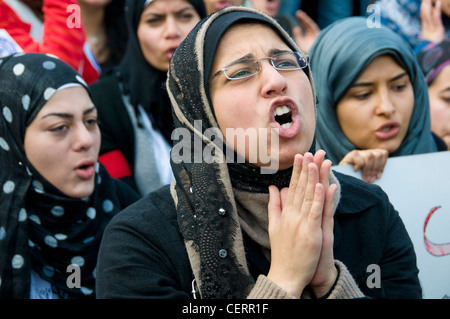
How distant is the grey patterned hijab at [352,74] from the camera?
9.48ft

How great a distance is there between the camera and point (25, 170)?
263 centimetres

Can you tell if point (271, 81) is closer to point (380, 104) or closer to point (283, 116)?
point (283, 116)

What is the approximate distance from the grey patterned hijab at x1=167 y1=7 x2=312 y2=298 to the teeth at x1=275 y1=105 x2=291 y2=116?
0.20 m

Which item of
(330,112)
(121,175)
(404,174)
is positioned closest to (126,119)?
(121,175)

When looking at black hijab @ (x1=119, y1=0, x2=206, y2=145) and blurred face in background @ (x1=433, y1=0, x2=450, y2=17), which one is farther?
blurred face in background @ (x1=433, y1=0, x2=450, y2=17)

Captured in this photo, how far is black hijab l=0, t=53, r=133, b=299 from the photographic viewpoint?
8.36 feet

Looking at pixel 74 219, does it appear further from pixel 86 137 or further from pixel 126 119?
pixel 126 119


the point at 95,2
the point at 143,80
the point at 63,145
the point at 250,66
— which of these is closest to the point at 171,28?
the point at 143,80

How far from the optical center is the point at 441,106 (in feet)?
11.8

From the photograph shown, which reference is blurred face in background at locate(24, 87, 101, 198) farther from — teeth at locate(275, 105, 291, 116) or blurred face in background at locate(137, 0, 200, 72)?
teeth at locate(275, 105, 291, 116)

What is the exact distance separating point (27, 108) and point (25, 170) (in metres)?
0.29

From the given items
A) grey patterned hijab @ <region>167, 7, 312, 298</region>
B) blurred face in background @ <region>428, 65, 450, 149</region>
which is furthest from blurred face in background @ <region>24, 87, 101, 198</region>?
blurred face in background @ <region>428, 65, 450, 149</region>

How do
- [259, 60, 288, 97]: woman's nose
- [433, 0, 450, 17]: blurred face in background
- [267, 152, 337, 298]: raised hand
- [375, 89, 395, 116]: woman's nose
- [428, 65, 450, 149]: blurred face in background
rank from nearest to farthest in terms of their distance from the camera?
[267, 152, 337, 298]: raised hand < [259, 60, 288, 97]: woman's nose < [375, 89, 395, 116]: woman's nose < [428, 65, 450, 149]: blurred face in background < [433, 0, 450, 17]: blurred face in background

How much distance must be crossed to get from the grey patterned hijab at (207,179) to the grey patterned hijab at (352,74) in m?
1.05
